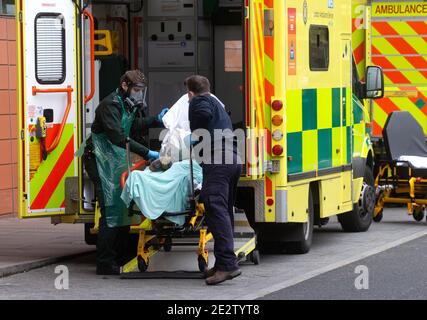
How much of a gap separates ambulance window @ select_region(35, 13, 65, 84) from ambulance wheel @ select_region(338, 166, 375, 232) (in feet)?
15.0

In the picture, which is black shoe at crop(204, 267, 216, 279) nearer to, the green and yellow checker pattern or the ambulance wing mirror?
the green and yellow checker pattern

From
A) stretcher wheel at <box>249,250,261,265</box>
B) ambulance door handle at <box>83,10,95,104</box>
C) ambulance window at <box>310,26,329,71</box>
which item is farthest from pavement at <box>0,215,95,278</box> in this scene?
ambulance window at <box>310,26,329,71</box>

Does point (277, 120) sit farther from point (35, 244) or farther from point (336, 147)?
point (35, 244)

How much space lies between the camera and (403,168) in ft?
53.0

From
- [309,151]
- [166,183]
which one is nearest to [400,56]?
[309,151]

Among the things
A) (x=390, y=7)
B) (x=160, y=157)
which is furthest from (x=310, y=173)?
(x=390, y=7)

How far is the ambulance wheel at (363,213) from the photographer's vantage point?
15203 mm

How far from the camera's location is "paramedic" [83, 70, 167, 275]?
11.6m

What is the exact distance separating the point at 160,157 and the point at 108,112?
2.04 feet

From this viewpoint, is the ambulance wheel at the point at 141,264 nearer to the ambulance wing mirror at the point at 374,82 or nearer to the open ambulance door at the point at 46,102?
the open ambulance door at the point at 46,102

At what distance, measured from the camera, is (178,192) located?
1134 cm

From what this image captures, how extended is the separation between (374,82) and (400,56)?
3.43 meters

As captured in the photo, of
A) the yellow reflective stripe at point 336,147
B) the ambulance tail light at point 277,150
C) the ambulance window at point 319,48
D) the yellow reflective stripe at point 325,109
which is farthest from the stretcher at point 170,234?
the ambulance window at point 319,48
